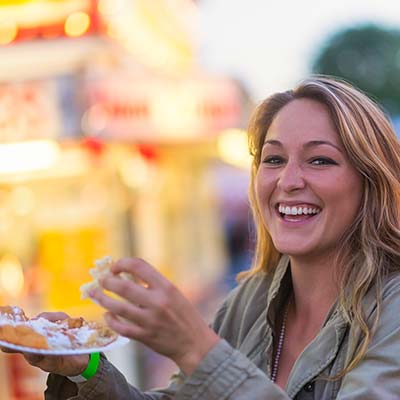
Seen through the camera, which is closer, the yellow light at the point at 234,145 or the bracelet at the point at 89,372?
the bracelet at the point at 89,372

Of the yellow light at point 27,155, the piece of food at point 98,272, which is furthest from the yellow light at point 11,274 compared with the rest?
the piece of food at point 98,272

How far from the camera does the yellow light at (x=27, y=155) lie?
6.61 metres

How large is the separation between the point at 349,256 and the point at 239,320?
15.9 inches

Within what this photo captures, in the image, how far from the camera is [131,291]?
1.50m

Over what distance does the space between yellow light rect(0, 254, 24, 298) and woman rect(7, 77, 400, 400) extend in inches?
216

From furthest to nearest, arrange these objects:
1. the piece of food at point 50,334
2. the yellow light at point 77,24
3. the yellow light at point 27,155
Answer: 1. the yellow light at point 77,24
2. the yellow light at point 27,155
3. the piece of food at point 50,334

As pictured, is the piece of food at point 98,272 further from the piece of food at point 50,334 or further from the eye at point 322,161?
the eye at point 322,161

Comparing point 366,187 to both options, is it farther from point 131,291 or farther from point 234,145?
→ point 234,145

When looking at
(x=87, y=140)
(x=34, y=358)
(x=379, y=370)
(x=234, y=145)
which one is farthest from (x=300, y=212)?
(x=234, y=145)

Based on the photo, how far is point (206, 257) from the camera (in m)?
14.7

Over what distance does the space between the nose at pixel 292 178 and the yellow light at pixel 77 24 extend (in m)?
5.29

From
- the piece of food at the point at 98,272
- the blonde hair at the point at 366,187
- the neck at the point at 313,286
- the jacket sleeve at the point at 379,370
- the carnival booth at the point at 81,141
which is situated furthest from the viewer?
the carnival booth at the point at 81,141

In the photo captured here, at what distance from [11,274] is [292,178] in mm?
6207

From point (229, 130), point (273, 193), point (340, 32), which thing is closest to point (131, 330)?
point (273, 193)
